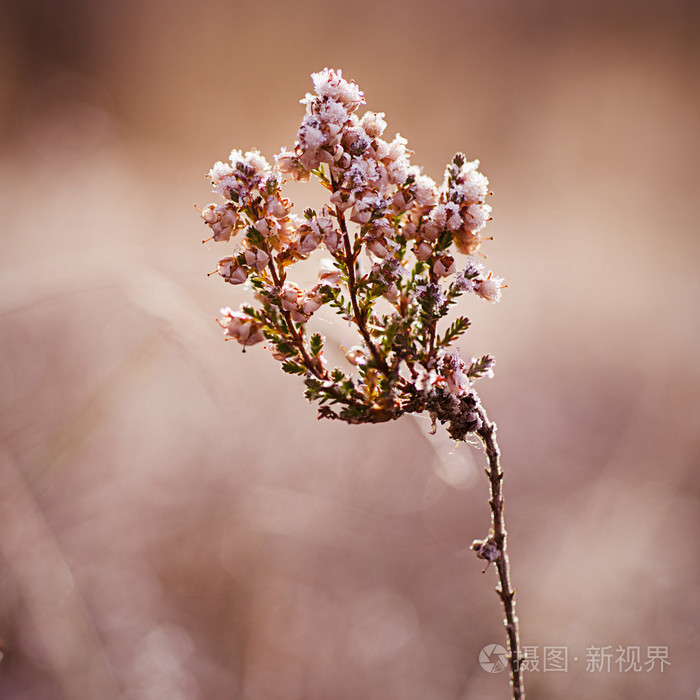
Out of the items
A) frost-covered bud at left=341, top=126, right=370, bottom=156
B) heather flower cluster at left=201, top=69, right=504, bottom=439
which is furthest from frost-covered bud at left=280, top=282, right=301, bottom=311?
frost-covered bud at left=341, top=126, right=370, bottom=156

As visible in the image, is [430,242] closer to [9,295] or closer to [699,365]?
[9,295]

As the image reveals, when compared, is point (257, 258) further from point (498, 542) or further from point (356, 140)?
point (498, 542)

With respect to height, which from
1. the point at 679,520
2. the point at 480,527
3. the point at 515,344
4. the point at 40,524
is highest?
the point at 515,344

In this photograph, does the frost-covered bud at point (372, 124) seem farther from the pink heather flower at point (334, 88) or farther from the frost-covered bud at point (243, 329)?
the frost-covered bud at point (243, 329)

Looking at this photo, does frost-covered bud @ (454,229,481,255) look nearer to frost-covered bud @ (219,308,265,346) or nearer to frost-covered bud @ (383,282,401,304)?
frost-covered bud @ (383,282,401,304)

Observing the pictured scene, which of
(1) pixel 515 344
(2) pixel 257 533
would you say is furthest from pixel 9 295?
(1) pixel 515 344

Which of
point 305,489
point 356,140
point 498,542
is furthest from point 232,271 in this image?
point 305,489
